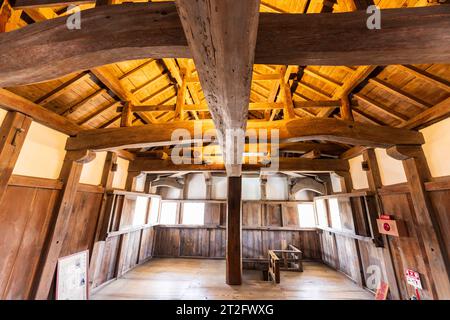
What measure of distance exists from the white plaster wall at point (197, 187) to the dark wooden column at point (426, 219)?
16.4 feet

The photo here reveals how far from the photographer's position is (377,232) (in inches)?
133

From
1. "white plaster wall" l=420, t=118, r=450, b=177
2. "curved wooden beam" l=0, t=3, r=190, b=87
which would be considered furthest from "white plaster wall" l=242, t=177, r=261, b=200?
"curved wooden beam" l=0, t=3, r=190, b=87

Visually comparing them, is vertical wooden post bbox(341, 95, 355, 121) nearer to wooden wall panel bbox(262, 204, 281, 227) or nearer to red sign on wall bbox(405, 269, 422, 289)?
red sign on wall bbox(405, 269, 422, 289)

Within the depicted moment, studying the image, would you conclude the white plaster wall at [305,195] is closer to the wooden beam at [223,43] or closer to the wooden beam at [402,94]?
the wooden beam at [402,94]

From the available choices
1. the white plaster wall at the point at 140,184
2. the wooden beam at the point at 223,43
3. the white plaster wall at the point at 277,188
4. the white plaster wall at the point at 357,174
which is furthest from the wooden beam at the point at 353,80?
the white plaster wall at the point at 140,184

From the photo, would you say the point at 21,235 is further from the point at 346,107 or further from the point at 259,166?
the point at 346,107

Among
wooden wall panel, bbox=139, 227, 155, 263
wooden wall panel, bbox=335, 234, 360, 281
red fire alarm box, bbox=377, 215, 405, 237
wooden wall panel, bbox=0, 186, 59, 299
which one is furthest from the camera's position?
wooden wall panel, bbox=139, 227, 155, 263

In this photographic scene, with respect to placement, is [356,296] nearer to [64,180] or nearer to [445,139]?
[445,139]

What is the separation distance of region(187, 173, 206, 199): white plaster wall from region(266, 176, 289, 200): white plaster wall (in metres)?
2.19

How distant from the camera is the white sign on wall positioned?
106 inches

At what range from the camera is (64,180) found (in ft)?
8.95

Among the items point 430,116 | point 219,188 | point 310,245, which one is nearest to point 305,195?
point 310,245

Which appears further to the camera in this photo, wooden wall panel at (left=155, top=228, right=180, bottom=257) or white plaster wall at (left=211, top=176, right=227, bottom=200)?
white plaster wall at (left=211, top=176, right=227, bottom=200)
